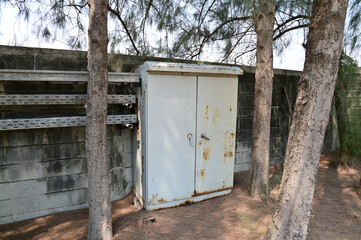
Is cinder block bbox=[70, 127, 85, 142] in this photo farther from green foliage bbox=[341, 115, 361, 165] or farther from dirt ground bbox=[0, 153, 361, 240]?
green foliage bbox=[341, 115, 361, 165]

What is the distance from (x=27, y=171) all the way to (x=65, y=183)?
0.44 meters

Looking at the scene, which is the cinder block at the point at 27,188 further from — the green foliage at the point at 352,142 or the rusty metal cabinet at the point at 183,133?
the green foliage at the point at 352,142

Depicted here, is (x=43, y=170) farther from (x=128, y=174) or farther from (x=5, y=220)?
(x=128, y=174)

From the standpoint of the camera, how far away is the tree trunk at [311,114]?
174cm

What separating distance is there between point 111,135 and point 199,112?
1198 millimetres

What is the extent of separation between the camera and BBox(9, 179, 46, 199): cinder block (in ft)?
8.63

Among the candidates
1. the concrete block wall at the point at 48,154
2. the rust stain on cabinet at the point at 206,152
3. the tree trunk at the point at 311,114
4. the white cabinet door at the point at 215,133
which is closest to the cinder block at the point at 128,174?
the concrete block wall at the point at 48,154

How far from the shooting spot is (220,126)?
→ 3.12 m

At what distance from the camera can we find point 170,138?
2.80 m

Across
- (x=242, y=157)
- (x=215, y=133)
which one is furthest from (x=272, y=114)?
(x=215, y=133)

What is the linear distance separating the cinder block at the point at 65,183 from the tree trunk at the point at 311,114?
7.57 feet

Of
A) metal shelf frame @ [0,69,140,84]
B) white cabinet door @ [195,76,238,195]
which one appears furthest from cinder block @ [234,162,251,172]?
metal shelf frame @ [0,69,140,84]

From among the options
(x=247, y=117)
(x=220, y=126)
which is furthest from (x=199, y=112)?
(x=247, y=117)

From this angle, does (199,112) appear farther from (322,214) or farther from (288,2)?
(288,2)
